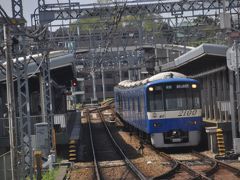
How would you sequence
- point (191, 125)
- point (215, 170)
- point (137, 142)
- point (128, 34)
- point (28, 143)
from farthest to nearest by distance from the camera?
1. point (128, 34)
2. point (137, 142)
3. point (191, 125)
4. point (215, 170)
5. point (28, 143)

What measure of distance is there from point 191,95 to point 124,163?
4.26 m

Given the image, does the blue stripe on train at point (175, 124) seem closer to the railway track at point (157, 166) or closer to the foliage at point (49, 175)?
the railway track at point (157, 166)

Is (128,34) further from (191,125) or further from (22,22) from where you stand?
(22,22)

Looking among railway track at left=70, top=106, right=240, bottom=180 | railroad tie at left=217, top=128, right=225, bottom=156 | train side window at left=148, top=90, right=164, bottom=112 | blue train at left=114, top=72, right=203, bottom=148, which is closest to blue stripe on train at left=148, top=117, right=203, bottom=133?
blue train at left=114, top=72, right=203, bottom=148

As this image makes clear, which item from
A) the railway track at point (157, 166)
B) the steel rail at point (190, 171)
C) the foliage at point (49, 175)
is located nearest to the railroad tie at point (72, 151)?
the railway track at point (157, 166)

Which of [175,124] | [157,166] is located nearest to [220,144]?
[175,124]

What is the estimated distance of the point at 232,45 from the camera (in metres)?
19.9

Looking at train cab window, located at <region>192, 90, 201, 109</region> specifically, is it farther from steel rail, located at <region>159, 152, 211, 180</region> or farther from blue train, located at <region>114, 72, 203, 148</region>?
steel rail, located at <region>159, 152, 211, 180</region>

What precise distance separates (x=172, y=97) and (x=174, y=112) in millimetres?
618

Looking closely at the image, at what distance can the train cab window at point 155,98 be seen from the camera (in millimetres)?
22969

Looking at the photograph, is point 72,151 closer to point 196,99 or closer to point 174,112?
point 174,112

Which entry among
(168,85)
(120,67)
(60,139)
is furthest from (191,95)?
(120,67)

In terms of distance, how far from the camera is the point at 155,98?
23.0 meters

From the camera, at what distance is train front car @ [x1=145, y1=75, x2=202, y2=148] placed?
2272cm
